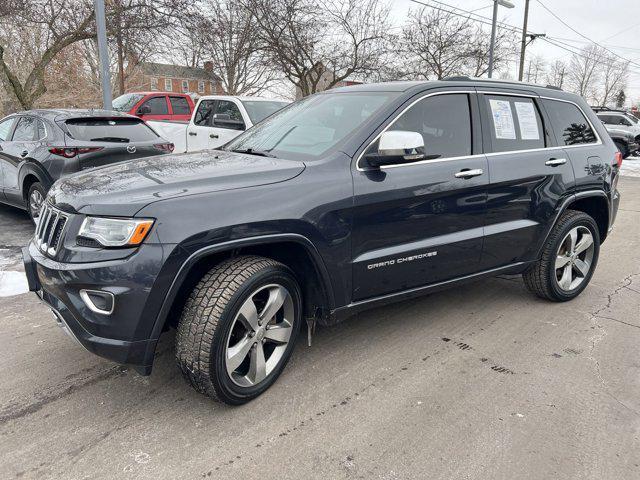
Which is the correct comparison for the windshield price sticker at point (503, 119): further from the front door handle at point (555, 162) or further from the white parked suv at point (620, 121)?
the white parked suv at point (620, 121)

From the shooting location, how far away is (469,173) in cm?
347

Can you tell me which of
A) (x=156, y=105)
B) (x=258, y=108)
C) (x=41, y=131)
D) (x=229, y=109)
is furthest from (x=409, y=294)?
(x=156, y=105)

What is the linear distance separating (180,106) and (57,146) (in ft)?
26.1

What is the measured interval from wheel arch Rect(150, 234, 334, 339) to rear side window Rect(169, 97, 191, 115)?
457 inches

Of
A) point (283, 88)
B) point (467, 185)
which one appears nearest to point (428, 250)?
point (467, 185)

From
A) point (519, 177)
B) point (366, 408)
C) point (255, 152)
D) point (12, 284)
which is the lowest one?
point (366, 408)

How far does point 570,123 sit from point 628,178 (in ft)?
43.5

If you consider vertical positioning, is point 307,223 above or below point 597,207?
above

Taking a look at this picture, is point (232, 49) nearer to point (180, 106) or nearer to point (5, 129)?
point (180, 106)

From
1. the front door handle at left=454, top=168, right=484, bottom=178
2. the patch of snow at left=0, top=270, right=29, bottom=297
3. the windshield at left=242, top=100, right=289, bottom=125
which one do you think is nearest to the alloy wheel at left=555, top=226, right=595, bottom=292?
the front door handle at left=454, top=168, right=484, bottom=178

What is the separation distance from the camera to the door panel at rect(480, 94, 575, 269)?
12.1 feet

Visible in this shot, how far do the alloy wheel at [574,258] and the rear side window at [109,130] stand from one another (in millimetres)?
5280

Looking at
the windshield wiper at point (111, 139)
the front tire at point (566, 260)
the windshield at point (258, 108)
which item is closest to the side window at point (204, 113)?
the windshield at point (258, 108)

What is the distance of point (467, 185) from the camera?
11.4 feet
